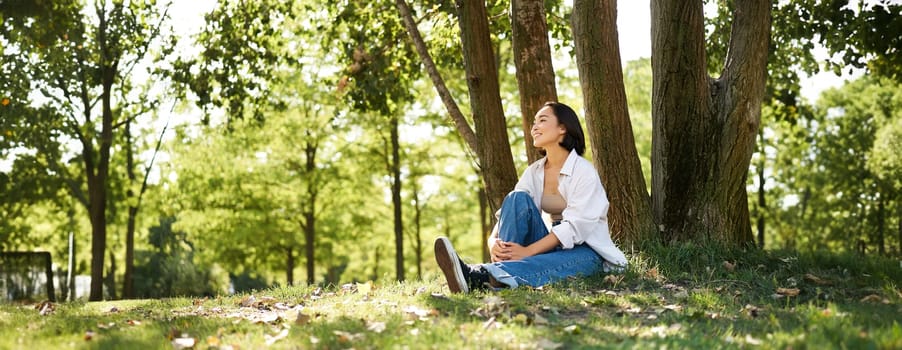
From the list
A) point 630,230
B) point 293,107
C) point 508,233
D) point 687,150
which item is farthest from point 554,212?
point 293,107

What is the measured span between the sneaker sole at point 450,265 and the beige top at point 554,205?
1.30 m

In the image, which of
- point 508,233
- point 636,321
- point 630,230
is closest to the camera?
point 636,321

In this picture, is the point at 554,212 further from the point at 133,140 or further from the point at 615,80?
the point at 133,140

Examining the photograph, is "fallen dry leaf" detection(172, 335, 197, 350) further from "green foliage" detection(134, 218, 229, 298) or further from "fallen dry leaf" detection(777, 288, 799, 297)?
"green foliage" detection(134, 218, 229, 298)

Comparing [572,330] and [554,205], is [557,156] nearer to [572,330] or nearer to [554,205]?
[554,205]

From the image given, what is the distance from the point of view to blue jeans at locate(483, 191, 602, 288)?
20.4 feet

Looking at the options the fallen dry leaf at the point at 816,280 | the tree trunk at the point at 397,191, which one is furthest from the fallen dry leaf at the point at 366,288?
the tree trunk at the point at 397,191

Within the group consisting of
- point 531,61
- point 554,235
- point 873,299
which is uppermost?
point 531,61

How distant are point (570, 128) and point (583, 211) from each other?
82 cm

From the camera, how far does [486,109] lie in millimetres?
9750

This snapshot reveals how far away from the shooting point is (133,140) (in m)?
25.0

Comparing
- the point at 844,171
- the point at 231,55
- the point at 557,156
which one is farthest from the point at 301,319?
the point at 844,171

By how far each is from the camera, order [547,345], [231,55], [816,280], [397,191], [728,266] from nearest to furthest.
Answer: [547,345] < [816,280] < [728,266] < [231,55] < [397,191]

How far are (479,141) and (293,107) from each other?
17123 mm
